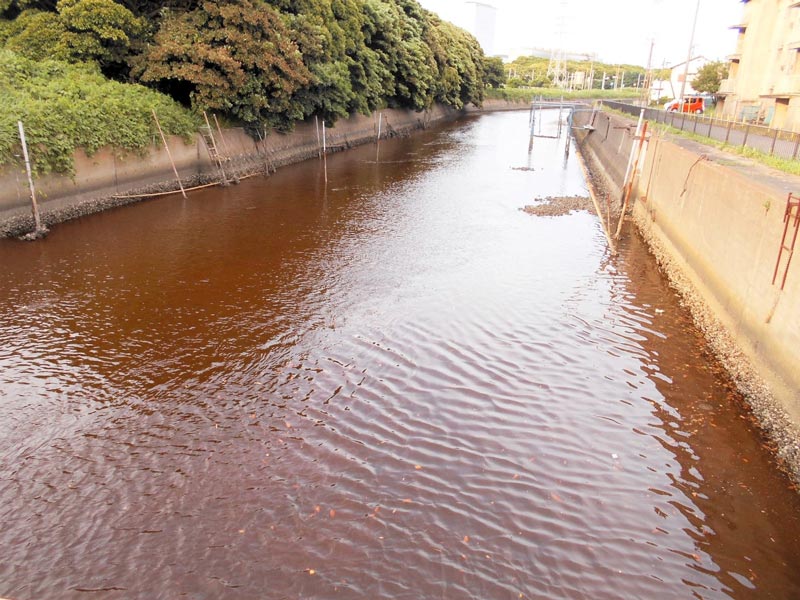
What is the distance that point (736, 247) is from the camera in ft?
33.6

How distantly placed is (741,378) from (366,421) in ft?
19.2

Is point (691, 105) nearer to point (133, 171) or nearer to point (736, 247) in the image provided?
point (736, 247)

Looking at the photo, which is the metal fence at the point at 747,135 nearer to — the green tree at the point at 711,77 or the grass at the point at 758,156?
the grass at the point at 758,156

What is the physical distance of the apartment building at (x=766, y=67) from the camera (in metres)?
35.3

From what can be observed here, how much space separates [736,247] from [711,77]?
54.3m

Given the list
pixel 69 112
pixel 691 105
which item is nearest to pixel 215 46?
pixel 69 112

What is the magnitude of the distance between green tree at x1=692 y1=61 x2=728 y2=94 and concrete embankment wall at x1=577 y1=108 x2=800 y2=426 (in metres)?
44.2

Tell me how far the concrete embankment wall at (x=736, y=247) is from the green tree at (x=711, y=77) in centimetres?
4415

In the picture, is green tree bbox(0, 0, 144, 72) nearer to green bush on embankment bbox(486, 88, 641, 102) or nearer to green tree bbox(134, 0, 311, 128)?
green tree bbox(134, 0, 311, 128)

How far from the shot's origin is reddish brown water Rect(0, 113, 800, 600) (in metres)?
5.50

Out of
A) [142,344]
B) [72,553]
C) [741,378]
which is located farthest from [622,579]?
[142,344]

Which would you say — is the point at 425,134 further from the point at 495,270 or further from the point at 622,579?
the point at 622,579

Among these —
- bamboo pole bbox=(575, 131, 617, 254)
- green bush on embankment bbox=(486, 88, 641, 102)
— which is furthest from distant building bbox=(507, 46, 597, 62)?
bamboo pole bbox=(575, 131, 617, 254)

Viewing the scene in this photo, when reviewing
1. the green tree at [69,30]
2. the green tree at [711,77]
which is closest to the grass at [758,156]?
the green tree at [69,30]
